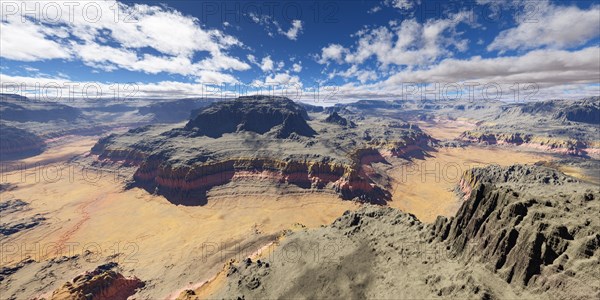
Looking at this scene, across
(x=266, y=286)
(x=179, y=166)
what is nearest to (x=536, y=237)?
(x=266, y=286)

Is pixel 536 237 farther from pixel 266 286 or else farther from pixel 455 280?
pixel 266 286

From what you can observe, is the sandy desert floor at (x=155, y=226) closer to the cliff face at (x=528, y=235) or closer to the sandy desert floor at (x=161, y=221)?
the sandy desert floor at (x=161, y=221)

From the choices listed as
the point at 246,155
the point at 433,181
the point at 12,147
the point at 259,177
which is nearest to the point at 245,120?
the point at 246,155

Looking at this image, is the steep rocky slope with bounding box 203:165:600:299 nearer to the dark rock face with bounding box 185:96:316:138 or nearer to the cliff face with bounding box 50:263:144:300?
the cliff face with bounding box 50:263:144:300

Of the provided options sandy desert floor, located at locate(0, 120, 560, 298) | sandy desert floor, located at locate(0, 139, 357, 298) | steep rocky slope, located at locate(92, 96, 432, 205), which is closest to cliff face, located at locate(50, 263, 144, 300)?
sandy desert floor, located at locate(0, 120, 560, 298)

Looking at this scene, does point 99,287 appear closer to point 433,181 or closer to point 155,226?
point 155,226

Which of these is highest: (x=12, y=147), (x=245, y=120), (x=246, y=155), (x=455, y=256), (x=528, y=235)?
(x=245, y=120)

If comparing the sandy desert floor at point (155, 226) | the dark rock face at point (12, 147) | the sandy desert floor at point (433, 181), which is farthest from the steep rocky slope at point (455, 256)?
the dark rock face at point (12, 147)
